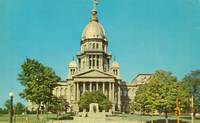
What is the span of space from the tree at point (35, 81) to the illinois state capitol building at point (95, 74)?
70515 millimetres

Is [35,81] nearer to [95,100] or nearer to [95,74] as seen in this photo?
[95,100]

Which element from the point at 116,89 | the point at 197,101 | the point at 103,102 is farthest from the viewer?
the point at 116,89

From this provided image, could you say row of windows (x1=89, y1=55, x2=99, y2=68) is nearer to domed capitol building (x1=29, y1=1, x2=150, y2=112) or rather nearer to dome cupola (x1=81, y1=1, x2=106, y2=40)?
domed capitol building (x1=29, y1=1, x2=150, y2=112)

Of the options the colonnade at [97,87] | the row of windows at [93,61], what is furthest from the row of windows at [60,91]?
the colonnade at [97,87]

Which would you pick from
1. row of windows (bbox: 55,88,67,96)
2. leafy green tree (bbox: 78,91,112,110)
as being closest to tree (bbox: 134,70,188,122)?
leafy green tree (bbox: 78,91,112,110)

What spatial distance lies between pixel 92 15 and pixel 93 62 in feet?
85.2

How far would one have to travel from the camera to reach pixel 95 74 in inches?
6457

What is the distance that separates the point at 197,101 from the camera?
10525 cm

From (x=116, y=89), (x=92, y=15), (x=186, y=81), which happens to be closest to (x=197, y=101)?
(x=186, y=81)

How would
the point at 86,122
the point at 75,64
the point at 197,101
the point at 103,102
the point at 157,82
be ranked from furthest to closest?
1. the point at 75,64
2. the point at 103,102
3. the point at 197,101
4. the point at 157,82
5. the point at 86,122

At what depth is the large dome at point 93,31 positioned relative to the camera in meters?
189

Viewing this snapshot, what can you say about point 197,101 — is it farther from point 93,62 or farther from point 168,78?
point 93,62

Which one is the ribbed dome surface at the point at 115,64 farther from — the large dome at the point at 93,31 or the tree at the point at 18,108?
the tree at the point at 18,108

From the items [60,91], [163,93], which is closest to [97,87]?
[60,91]
